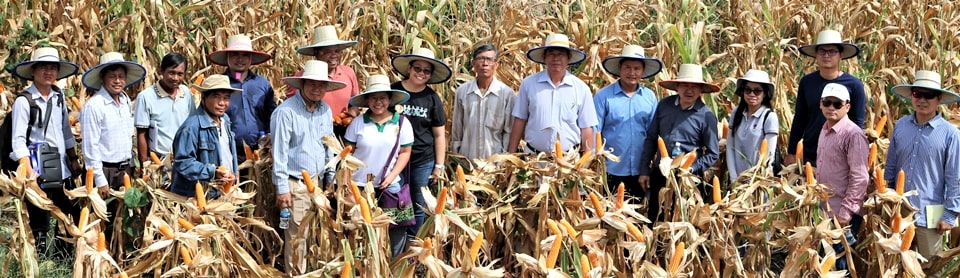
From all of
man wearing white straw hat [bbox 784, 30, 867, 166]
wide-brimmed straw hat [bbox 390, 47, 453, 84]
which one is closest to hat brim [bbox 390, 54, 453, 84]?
wide-brimmed straw hat [bbox 390, 47, 453, 84]

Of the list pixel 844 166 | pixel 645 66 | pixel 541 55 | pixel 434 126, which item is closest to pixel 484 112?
pixel 434 126

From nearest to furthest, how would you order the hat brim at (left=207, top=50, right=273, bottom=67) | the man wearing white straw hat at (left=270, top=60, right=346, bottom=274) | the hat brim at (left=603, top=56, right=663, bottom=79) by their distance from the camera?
the man wearing white straw hat at (left=270, top=60, right=346, bottom=274) → the hat brim at (left=603, top=56, right=663, bottom=79) → the hat brim at (left=207, top=50, right=273, bottom=67)

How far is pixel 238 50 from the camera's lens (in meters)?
6.42

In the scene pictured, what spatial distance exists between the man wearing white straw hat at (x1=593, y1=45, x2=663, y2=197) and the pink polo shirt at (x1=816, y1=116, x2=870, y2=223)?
1.03 metres

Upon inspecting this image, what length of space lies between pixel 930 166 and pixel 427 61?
261cm

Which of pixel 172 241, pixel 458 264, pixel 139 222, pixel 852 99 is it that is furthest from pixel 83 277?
pixel 852 99

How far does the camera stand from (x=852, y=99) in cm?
589

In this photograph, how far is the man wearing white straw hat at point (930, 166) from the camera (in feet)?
16.6

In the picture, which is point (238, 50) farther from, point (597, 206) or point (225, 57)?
point (597, 206)

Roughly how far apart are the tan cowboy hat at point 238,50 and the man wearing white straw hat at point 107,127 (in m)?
0.78

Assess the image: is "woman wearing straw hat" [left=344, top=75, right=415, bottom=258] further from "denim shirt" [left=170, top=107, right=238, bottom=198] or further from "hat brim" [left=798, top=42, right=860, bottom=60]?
"hat brim" [left=798, top=42, right=860, bottom=60]

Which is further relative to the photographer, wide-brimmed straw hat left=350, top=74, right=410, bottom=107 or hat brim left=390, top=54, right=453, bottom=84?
hat brim left=390, top=54, right=453, bottom=84

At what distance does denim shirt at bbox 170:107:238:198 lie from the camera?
5.18m

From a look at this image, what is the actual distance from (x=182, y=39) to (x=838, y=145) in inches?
190
